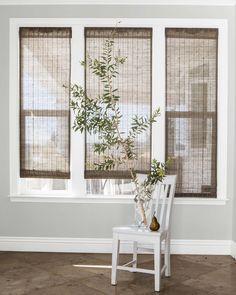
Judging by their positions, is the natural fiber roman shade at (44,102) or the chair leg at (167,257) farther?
the natural fiber roman shade at (44,102)

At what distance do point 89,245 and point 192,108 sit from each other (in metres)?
2.06

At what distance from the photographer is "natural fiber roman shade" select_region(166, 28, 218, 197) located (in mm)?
5418

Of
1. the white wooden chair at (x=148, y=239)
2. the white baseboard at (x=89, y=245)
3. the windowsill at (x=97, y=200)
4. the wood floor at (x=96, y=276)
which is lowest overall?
the wood floor at (x=96, y=276)

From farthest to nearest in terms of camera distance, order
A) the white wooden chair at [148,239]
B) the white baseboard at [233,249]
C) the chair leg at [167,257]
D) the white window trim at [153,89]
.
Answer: the white window trim at [153,89], the white baseboard at [233,249], the chair leg at [167,257], the white wooden chair at [148,239]

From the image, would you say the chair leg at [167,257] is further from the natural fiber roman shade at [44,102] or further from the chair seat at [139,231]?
the natural fiber roman shade at [44,102]

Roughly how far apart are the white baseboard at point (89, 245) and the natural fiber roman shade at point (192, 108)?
0.60 metres

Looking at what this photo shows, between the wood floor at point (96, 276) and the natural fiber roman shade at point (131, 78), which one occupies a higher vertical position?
the natural fiber roman shade at point (131, 78)

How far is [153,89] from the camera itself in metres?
5.42

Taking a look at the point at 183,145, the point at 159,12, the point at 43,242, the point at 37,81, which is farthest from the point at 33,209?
the point at 159,12

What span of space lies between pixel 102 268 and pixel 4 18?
10.3 ft

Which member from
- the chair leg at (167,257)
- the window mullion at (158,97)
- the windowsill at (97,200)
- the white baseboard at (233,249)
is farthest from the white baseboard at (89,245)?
the window mullion at (158,97)


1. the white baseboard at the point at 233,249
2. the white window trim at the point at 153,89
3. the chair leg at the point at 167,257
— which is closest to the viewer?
the chair leg at the point at 167,257

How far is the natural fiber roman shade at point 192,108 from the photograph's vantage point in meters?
5.42

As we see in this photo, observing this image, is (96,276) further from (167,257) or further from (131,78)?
(131,78)
